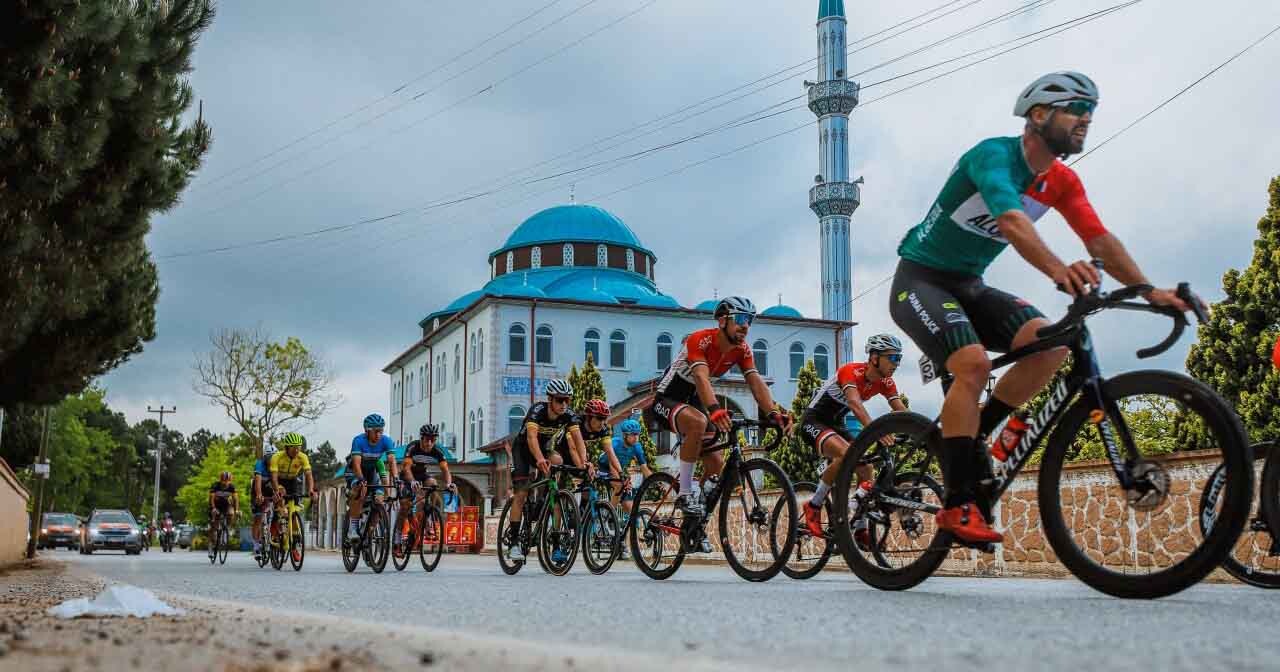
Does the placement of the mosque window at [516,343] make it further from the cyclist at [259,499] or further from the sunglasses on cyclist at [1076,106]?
the sunglasses on cyclist at [1076,106]

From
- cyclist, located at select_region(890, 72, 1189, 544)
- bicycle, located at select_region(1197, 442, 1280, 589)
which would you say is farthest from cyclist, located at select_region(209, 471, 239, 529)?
bicycle, located at select_region(1197, 442, 1280, 589)

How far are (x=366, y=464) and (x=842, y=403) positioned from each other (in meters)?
6.21

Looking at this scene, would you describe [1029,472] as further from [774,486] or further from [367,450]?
[367,450]

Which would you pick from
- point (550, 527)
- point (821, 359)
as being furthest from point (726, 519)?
point (821, 359)

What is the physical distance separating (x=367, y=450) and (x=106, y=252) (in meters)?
3.60

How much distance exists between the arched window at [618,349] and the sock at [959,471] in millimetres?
55915

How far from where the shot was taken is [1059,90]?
16.8 ft

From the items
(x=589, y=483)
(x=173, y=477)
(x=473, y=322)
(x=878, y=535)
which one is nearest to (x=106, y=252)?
(x=589, y=483)

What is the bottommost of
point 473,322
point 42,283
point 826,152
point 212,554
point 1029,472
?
point 212,554

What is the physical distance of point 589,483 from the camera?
10672 mm

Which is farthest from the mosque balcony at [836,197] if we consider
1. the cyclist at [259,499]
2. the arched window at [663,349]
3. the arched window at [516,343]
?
the cyclist at [259,499]

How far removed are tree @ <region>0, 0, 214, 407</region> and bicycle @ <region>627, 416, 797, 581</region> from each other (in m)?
5.30

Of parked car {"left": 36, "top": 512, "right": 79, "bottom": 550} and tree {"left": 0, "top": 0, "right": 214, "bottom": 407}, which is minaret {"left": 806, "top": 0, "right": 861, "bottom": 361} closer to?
parked car {"left": 36, "top": 512, "right": 79, "bottom": 550}

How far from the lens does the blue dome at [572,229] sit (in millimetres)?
69125
